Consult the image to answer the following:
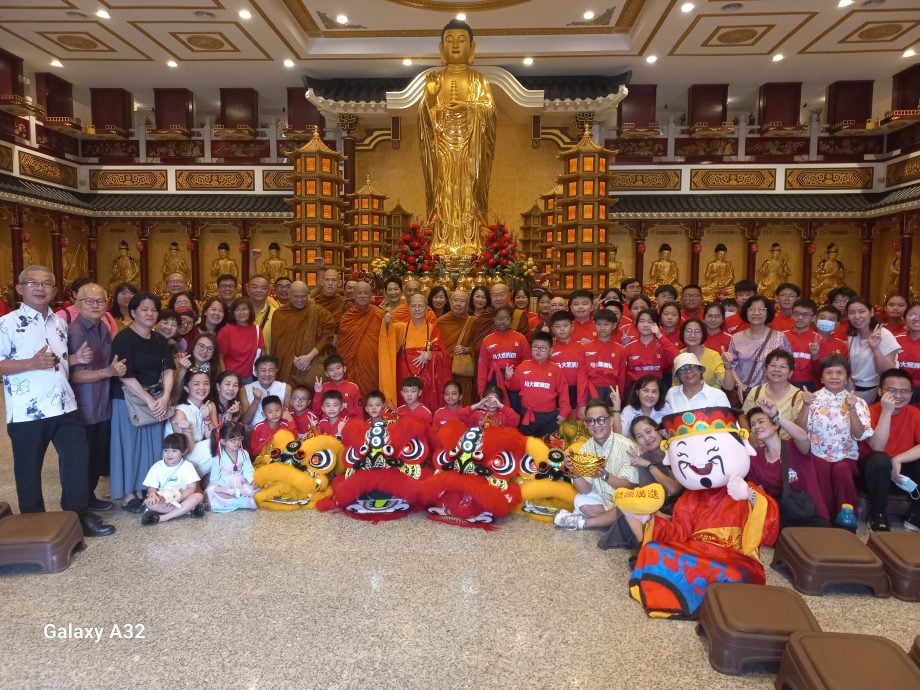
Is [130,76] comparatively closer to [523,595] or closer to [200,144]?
[200,144]

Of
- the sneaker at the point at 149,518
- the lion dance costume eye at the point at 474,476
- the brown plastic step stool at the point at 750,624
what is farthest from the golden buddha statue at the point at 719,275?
the sneaker at the point at 149,518

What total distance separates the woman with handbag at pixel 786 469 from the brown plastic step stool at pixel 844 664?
1.40 meters

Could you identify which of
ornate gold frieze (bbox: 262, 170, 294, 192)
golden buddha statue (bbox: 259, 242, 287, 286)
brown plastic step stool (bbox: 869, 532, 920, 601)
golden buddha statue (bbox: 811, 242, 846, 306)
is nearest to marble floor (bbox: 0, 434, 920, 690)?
brown plastic step stool (bbox: 869, 532, 920, 601)

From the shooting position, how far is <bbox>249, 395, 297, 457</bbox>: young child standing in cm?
420

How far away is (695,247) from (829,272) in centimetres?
298

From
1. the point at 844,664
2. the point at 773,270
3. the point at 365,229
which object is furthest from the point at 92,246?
the point at 844,664

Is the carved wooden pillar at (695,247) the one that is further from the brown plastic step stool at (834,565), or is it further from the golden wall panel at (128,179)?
the golden wall panel at (128,179)

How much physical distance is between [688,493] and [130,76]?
14147 millimetres

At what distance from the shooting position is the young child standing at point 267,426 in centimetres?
420

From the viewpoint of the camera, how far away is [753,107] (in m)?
15.2

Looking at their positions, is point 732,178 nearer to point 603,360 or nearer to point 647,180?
point 647,180

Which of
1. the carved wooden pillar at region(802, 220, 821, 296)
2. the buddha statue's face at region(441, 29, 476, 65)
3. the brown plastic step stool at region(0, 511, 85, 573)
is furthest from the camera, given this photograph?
the carved wooden pillar at region(802, 220, 821, 296)

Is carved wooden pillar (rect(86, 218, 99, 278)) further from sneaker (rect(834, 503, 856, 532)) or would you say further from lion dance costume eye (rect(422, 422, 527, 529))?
sneaker (rect(834, 503, 856, 532))

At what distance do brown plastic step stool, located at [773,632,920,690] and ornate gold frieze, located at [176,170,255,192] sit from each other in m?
13.6
